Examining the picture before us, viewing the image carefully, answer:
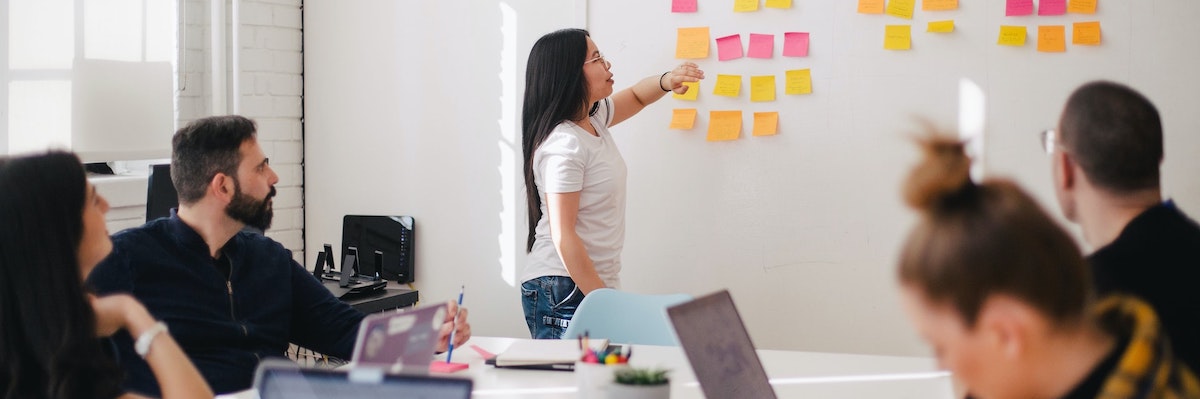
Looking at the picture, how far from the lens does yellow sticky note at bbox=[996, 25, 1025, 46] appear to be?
3.23 metres

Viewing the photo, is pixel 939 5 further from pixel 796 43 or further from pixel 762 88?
pixel 762 88

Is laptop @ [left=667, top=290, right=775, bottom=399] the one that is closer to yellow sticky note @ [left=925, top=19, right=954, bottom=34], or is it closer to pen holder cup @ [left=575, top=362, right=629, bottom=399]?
pen holder cup @ [left=575, top=362, right=629, bottom=399]

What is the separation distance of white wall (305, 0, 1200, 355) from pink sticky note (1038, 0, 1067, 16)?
0.10 ft

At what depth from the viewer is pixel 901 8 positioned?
3340 millimetres

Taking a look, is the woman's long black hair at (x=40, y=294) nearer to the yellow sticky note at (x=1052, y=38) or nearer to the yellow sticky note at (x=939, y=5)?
the yellow sticky note at (x=939, y=5)

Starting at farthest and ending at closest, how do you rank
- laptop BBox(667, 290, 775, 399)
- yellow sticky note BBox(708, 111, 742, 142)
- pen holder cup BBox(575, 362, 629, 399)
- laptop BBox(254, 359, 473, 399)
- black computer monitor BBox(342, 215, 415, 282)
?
black computer monitor BBox(342, 215, 415, 282) < yellow sticky note BBox(708, 111, 742, 142) < pen holder cup BBox(575, 362, 629, 399) < laptop BBox(667, 290, 775, 399) < laptop BBox(254, 359, 473, 399)

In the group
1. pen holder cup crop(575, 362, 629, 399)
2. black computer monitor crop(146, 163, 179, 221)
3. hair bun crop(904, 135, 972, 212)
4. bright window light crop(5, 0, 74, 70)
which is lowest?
pen holder cup crop(575, 362, 629, 399)

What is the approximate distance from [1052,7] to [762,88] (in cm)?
92

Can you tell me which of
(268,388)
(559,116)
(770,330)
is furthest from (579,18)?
(268,388)

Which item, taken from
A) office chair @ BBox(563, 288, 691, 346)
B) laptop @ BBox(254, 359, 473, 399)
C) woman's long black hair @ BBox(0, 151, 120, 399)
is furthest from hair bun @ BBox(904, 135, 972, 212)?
office chair @ BBox(563, 288, 691, 346)

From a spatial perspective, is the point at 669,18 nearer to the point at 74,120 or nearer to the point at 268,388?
the point at 74,120

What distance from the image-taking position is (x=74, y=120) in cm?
353

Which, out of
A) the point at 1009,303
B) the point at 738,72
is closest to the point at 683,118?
the point at 738,72

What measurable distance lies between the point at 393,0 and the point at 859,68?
72.8 inches
